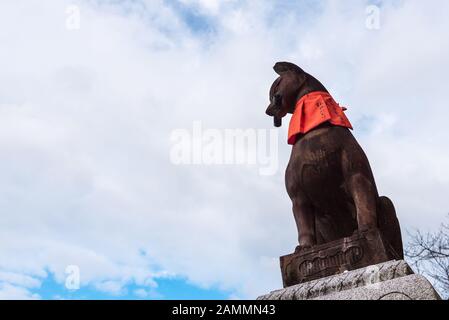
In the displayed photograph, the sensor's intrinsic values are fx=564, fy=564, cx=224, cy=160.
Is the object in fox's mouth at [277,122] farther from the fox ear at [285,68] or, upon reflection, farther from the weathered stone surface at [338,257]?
the weathered stone surface at [338,257]

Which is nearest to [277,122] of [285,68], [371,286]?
[285,68]

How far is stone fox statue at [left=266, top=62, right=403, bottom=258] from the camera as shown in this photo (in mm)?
5453

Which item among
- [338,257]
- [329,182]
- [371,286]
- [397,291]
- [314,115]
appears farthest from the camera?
[314,115]

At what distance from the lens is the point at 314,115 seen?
5.92 meters

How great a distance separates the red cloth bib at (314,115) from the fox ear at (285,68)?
0.51 m

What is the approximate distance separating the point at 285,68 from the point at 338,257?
2.54 m

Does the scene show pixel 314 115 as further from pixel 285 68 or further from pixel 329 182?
pixel 285 68

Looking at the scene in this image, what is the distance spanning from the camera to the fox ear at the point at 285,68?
659cm

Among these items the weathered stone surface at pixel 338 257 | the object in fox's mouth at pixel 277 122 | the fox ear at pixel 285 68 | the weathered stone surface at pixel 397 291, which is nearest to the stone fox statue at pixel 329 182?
the weathered stone surface at pixel 338 257

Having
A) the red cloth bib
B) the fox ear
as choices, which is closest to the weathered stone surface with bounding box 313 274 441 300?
the red cloth bib

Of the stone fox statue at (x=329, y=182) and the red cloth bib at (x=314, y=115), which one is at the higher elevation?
the red cloth bib at (x=314, y=115)
